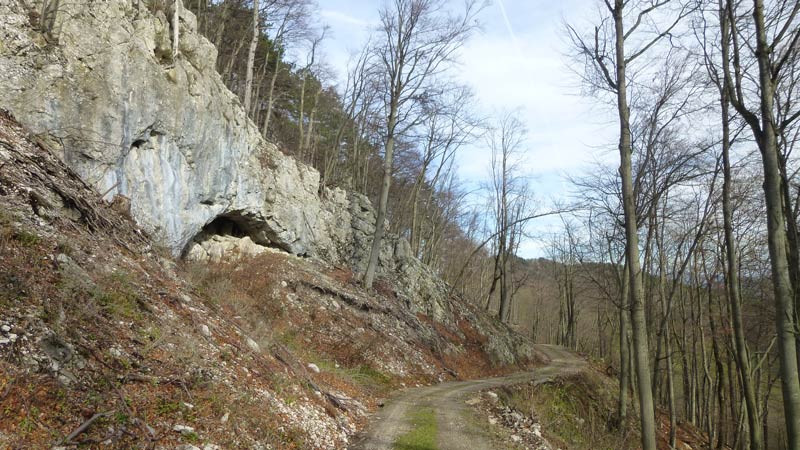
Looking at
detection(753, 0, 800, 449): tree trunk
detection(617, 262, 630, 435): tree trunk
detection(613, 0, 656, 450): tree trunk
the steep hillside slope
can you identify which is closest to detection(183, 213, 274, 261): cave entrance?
the steep hillside slope

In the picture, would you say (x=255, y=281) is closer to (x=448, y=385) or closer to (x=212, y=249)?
(x=212, y=249)

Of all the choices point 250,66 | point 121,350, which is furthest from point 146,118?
point 250,66

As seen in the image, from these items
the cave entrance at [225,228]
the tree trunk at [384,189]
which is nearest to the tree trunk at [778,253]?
the tree trunk at [384,189]

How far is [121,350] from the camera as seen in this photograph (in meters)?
5.38

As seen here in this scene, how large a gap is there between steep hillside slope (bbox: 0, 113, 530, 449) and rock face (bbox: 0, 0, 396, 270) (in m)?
1.03

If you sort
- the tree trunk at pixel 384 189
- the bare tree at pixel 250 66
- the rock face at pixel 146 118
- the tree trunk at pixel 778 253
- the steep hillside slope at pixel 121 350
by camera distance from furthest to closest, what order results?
the bare tree at pixel 250 66 < the tree trunk at pixel 384 189 < the rock face at pixel 146 118 < the tree trunk at pixel 778 253 < the steep hillside slope at pixel 121 350

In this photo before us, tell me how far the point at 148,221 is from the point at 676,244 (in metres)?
22.3

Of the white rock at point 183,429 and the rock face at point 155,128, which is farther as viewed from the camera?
the rock face at point 155,128

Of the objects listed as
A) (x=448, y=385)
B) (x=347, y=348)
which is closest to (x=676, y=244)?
(x=448, y=385)

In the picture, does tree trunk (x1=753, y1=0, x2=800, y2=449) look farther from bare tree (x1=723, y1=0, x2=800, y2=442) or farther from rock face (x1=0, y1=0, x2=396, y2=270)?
rock face (x1=0, y1=0, x2=396, y2=270)

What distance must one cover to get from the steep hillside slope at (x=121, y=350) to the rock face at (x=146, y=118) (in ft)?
3.38

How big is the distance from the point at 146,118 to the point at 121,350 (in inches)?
313

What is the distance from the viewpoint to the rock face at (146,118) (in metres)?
9.02

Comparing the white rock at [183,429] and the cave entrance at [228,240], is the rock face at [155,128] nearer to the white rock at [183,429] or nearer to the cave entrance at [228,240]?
the cave entrance at [228,240]
